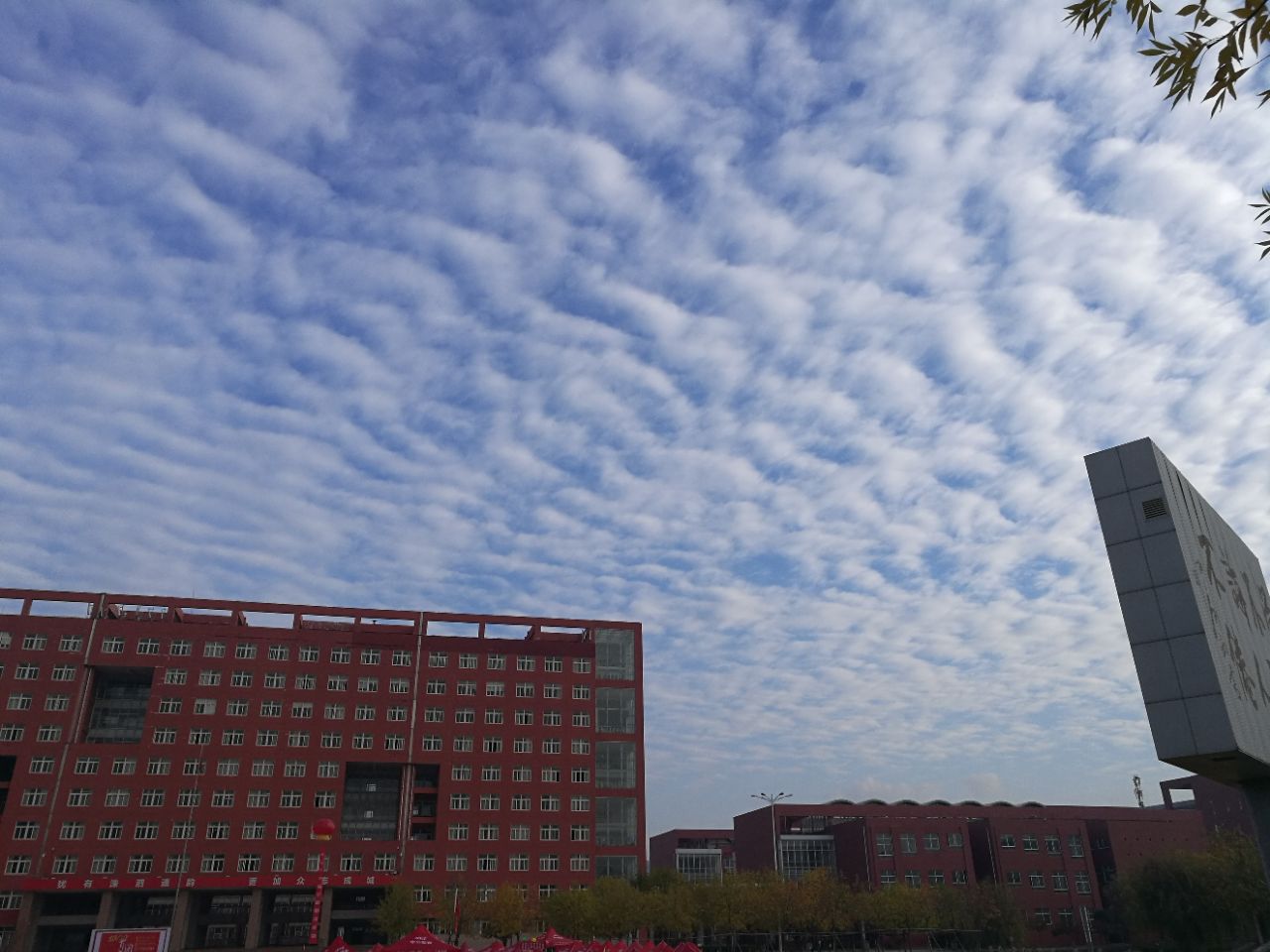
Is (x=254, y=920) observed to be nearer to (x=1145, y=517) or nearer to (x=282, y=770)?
(x=282, y=770)

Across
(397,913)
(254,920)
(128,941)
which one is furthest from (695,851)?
(128,941)

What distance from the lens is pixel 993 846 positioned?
8506cm

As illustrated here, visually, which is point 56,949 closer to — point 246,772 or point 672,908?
point 246,772

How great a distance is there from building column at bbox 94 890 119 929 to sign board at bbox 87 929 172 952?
121 feet

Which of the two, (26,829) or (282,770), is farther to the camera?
(282,770)

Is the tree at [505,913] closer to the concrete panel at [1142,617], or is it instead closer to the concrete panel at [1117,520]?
the concrete panel at [1142,617]

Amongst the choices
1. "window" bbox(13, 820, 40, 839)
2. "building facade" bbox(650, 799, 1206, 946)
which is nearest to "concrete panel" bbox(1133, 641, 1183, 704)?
"building facade" bbox(650, 799, 1206, 946)

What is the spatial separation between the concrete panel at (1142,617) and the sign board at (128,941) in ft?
103

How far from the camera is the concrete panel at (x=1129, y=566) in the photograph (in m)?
27.0

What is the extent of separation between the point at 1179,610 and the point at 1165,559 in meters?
1.45

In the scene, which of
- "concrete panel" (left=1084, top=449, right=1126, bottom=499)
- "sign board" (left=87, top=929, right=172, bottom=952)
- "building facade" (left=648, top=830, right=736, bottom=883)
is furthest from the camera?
"building facade" (left=648, top=830, right=736, bottom=883)

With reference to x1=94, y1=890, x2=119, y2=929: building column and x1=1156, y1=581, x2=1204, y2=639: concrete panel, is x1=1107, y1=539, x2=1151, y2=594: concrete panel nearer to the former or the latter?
x1=1156, y1=581, x2=1204, y2=639: concrete panel

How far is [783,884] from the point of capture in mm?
67750

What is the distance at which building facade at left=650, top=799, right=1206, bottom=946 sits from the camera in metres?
83.1
